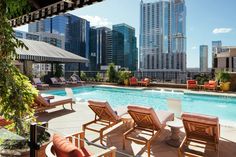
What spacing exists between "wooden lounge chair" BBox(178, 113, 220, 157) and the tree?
2.50 metres

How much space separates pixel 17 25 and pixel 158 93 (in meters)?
10.1

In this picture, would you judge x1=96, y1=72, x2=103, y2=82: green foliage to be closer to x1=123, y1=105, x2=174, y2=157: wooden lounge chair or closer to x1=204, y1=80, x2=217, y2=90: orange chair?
x1=204, y1=80, x2=217, y2=90: orange chair

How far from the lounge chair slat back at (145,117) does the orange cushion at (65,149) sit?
81.7 inches

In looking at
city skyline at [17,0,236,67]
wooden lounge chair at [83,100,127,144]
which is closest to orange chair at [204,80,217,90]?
city skyline at [17,0,236,67]

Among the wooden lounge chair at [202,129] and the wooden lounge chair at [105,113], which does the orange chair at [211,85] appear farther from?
the wooden lounge chair at [202,129]

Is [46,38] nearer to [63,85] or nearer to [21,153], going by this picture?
[63,85]

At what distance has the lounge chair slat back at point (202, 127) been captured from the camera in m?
3.34

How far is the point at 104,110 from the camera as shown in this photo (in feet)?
15.5

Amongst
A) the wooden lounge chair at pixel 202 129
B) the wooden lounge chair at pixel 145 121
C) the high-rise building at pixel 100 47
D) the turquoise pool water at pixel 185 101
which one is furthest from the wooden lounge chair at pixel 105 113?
the high-rise building at pixel 100 47

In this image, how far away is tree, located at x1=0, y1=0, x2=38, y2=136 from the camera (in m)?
2.43

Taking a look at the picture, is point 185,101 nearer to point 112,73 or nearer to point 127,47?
point 112,73

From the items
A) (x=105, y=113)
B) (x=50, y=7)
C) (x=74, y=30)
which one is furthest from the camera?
(x=74, y=30)

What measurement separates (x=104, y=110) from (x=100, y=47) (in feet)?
264

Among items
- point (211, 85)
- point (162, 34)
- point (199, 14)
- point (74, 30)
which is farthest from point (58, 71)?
point (74, 30)
